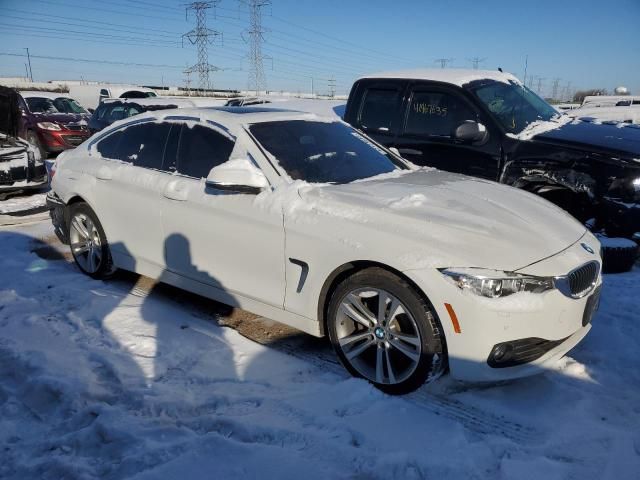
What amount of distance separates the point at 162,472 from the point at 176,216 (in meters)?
1.95

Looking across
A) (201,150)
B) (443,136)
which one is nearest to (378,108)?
(443,136)

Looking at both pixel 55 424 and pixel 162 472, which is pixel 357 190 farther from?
pixel 55 424

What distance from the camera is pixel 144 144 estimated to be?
4258mm

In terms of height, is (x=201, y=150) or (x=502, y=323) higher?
(x=201, y=150)

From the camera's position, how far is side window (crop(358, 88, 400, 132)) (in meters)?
5.89

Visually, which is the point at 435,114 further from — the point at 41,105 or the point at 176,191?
the point at 41,105

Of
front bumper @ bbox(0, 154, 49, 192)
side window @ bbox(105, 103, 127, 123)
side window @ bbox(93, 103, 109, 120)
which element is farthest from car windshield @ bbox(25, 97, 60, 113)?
front bumper @ bbox(0, 154, 49, 192)

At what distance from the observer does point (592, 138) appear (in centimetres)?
494

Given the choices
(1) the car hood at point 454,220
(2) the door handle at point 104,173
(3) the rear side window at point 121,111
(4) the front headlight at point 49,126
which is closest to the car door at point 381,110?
(1) the car hood at point 454,220

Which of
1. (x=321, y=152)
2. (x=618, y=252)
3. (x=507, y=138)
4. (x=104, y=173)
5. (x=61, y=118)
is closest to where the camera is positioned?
(x=321, y=152)

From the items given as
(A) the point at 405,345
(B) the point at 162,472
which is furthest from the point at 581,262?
(B) the point at 162,472

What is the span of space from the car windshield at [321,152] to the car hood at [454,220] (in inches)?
8.6

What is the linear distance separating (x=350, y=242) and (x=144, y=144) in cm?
229

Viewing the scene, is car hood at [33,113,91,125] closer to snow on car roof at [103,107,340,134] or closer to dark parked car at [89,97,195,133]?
dark parked car at [89,97,195,133]
